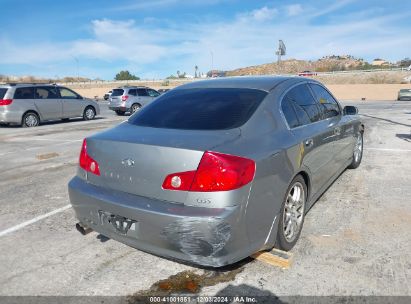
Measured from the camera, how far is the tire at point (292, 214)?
3.20 m

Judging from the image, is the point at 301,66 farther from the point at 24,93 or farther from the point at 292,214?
the point at 292,214

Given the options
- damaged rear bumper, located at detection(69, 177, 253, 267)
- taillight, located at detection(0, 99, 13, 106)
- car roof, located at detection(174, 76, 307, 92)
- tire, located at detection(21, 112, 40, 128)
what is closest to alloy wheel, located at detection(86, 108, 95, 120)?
tire, located at detection(21, 112, 40, 128)

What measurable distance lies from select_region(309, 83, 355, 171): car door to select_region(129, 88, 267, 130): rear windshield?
1.37 m

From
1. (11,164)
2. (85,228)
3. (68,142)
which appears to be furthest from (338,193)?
(68,142)

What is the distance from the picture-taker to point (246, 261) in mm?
3230

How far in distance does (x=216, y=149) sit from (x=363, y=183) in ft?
12.2

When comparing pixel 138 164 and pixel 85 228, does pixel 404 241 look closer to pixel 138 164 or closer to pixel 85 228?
pixel 138 164

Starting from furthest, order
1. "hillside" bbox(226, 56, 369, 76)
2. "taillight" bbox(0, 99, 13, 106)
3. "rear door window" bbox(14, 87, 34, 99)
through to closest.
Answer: "hillside" bbox(226, 56, 369, 76)
"rear door window" bbox(14, 87, 34, 99)
"taillight" bbox(0, 99, 13, 106)

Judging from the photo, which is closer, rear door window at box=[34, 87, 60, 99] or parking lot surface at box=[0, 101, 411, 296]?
parking lot surface at box=[0, 101, 411, 296]

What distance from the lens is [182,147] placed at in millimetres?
2703

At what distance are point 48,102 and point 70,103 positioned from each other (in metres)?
1.06

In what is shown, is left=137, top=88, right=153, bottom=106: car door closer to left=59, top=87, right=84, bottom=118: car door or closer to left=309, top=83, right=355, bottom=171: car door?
left=59, top=87, right=84, bottom=118: car door

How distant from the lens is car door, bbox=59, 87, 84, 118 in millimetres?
15383

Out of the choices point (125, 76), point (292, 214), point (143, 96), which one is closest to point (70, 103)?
point (143, 96)
